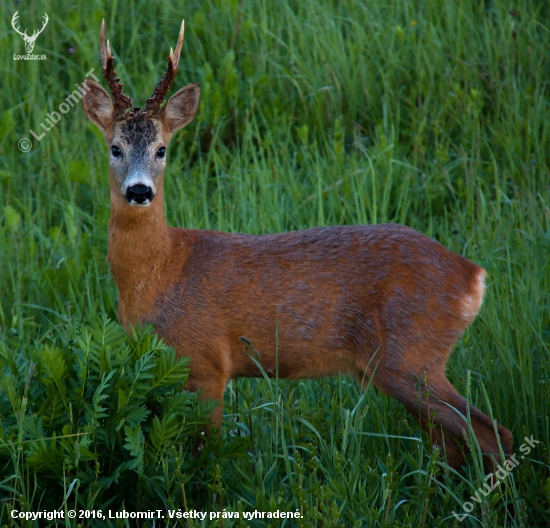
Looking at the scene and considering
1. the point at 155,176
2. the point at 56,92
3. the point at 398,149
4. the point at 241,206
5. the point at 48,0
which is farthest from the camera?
the point at 48,0

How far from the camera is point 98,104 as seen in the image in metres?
4.58

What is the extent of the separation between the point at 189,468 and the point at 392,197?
9.43 feet

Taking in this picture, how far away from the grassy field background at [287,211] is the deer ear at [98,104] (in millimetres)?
909

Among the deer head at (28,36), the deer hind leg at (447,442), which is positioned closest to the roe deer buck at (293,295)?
the deer hind leg at (447,442)

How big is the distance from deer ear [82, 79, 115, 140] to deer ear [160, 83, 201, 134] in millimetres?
278

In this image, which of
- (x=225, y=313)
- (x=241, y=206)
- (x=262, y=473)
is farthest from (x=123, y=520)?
(x=241, y=206)

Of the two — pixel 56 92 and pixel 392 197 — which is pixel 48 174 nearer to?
pixel 56 92

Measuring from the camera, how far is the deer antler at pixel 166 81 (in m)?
4.26

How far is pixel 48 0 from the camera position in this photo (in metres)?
7.25

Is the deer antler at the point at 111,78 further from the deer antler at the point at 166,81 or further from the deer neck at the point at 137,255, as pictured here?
the deer neck at the point at 137,255

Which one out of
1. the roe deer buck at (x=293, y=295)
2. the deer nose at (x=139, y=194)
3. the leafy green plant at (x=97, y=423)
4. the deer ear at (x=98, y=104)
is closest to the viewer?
the leafy green plant at (x=97, y=423)

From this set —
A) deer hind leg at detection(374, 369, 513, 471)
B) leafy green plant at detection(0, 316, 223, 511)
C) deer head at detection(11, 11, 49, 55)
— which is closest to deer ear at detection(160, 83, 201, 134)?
leafy green plant at detection(0, 316, 223, 511)

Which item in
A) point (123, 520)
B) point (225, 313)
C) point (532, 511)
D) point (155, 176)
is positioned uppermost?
point (155, 176)

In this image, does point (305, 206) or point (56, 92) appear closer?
point (305, 206)
